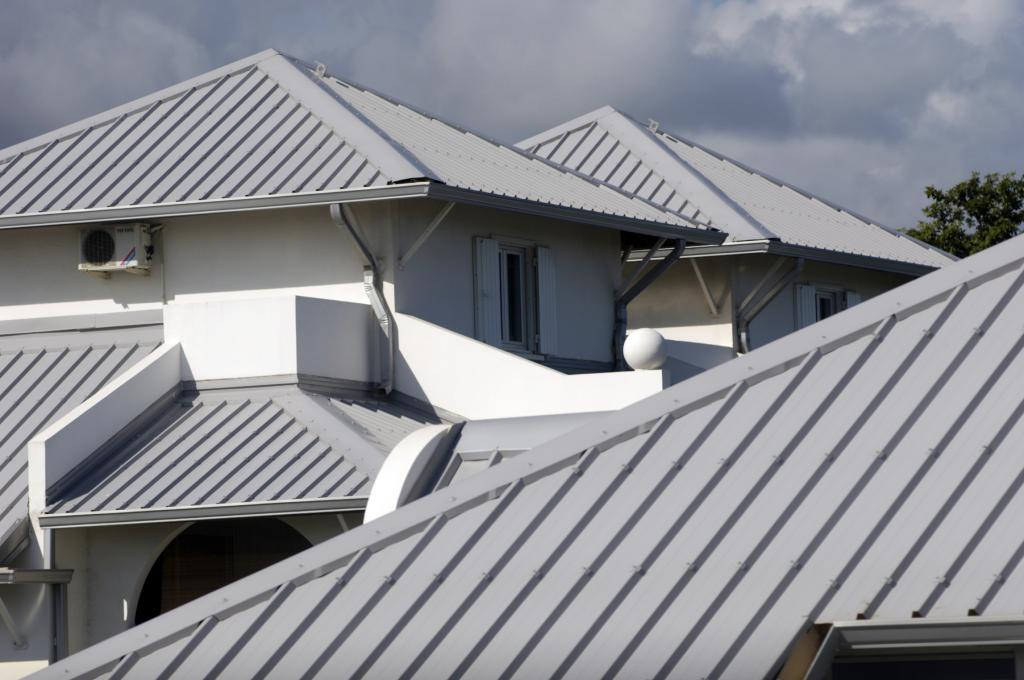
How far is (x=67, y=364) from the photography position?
19.3 metres

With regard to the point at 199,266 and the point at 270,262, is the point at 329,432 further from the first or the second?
the point at 199,266

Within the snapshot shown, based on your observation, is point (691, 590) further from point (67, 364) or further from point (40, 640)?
point (67, 364)

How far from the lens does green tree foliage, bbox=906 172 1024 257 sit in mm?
42719

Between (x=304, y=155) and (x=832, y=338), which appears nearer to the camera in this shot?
(x=832, y=338)

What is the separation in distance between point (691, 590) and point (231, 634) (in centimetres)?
242

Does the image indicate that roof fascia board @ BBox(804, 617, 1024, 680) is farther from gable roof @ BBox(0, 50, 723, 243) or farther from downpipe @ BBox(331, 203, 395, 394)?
downpipe @ BBox(331, 203, 395, 394)

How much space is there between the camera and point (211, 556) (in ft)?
57.8

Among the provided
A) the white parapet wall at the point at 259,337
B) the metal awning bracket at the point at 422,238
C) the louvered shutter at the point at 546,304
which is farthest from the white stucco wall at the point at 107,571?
the louvered shutter at the point at 546,304

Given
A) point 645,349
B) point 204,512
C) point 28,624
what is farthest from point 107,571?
point 645,349

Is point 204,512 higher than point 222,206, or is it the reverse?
point 222,206

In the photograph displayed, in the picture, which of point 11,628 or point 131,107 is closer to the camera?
point 11,628

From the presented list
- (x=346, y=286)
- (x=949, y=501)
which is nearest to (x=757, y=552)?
(x=949, y=501)

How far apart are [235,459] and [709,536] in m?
8.35

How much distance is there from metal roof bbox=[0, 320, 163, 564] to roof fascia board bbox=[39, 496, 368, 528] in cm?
101
